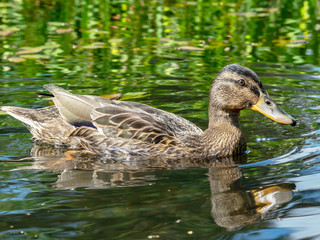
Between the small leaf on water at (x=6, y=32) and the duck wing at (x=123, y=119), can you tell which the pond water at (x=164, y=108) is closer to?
the small leaf on water at (x=6, y=32)

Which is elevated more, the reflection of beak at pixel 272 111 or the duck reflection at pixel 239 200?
the reflection of beak at pixel 272 111

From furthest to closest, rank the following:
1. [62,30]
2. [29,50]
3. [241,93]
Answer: [62,30] < [29,50] < [241,93]

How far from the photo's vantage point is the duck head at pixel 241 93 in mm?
6500

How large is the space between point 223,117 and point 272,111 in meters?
0.59

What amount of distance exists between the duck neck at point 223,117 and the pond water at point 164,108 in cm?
37

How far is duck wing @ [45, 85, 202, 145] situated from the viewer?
21.9 ft

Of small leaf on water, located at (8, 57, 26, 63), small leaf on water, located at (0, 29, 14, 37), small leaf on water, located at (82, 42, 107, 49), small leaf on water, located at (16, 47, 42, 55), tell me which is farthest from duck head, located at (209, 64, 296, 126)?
small leaf on water, located at (0, 29, 14, 37)

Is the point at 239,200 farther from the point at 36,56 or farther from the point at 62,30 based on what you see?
the point at 62,30

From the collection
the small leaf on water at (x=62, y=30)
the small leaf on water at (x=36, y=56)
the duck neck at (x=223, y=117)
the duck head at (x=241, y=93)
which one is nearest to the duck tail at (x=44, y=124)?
the duck neck at (x=223, y=117)

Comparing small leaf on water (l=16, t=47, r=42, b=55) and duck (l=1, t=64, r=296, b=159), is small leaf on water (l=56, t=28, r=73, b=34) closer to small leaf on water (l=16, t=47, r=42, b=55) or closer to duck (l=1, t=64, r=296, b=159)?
small leaf on water (l=16, t=47, r=42, b=55)

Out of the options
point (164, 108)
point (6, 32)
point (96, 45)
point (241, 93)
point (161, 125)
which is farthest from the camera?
point (6, 32)

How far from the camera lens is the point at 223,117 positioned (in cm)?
678

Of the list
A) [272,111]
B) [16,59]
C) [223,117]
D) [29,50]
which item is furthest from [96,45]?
[272,111]

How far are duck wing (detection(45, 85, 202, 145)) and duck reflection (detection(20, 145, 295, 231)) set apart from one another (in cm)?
32
